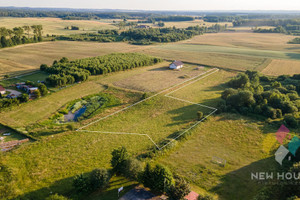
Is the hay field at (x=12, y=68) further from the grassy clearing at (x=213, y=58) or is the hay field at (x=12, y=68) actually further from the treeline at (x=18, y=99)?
the grassy clearing at (x=213, y=58)

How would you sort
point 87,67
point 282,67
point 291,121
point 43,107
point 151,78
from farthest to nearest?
1. point 282,67
2. point 87,67
3. point 151,78
4. point 43,107
5. point 291,121

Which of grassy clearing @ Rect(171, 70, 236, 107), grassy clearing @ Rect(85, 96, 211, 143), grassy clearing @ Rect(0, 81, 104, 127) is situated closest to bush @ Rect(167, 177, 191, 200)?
grassy clearing @ Rect(85, 96, 211, 143)

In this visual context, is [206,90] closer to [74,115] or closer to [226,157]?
[226,157]

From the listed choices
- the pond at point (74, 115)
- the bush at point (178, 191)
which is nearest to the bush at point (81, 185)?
the bush at point (178, 191)

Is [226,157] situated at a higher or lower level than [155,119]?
lower

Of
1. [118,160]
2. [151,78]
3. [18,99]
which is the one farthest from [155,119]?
[18,99]

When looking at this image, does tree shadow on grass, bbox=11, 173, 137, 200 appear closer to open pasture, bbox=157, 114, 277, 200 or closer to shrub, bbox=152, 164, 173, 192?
shrub, bbox=152, 164, 173, 192
